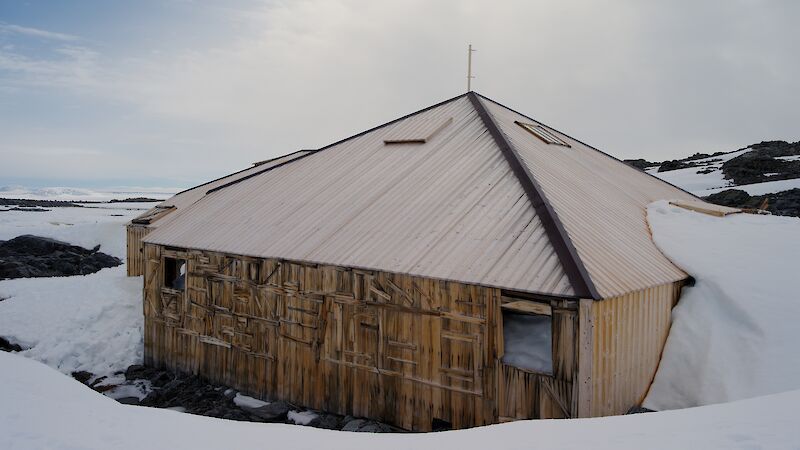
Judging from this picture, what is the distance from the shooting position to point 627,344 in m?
11.1

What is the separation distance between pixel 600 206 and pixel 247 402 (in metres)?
10.9

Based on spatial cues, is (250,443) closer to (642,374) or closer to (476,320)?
(476,320)

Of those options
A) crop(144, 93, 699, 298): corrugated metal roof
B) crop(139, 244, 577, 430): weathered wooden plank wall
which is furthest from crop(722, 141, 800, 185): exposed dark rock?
crop(139, 244, 577, 430): weathered wooden plank wall

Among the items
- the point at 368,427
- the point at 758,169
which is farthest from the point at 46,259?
the point at 758,169

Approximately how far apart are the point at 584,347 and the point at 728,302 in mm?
5161

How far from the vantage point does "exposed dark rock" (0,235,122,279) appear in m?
32.1

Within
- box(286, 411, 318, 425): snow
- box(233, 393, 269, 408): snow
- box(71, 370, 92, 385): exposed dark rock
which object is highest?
box(286, 411, 318, 425): snow

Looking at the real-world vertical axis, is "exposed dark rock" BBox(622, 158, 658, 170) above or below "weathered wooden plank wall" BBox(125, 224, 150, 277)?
above

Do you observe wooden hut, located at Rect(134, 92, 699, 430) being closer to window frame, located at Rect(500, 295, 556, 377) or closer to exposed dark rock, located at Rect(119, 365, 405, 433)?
window frame, located at Rect(500, 295, 556, 377)

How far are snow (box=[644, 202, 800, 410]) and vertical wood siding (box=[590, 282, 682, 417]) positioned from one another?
41 cm

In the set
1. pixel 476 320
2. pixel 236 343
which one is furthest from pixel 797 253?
pixel 236 343

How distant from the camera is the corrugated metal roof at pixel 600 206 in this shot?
11242 millimetres

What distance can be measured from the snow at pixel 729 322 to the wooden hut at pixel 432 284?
444 millimetres

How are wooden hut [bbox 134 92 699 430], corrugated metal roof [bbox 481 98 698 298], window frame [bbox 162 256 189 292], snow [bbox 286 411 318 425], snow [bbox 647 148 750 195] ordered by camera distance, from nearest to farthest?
wooden hut [bbox 134 92 699 430] → corrugated metal roof [bbox 481 98 698 298] → snow [bbox 286 411 318 425] → window frame [bbox 162 256 189 292] → snow [bbox 647 148 750 195]
